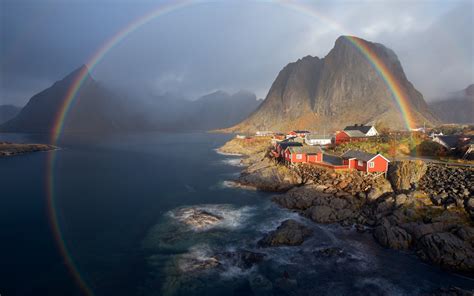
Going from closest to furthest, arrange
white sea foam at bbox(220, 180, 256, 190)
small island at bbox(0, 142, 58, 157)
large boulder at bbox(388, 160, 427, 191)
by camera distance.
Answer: large boulder at bbox(388, 160, 427, 191), white sea foam at bbox(220, 180, 256, 190), small island at bbox(0, 142, 58, 157)

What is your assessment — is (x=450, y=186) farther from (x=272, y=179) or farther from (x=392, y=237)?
(x=272, y=179)

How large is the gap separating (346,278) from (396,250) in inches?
297

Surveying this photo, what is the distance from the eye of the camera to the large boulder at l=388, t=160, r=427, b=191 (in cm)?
3680

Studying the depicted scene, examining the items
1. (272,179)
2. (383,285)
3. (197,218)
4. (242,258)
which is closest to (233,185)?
(272,179)

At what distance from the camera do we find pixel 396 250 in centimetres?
2517

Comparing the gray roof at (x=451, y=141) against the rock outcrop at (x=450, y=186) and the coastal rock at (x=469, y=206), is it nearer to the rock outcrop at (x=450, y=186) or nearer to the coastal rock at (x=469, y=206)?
the rock outcrop at (x=450, y=186)

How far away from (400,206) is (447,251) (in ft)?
28.4

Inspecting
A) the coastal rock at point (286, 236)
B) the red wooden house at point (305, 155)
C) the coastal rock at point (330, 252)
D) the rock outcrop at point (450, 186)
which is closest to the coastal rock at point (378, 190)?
the rock outcrop at point (450, 186)

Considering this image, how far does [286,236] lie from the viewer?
26703 millimetres

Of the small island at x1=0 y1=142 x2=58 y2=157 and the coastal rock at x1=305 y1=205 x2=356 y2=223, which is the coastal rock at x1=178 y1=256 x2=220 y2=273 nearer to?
the coastal rock at x1=305 y1=205 x2=356 y2=223

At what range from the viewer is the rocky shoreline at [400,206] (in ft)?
78.6

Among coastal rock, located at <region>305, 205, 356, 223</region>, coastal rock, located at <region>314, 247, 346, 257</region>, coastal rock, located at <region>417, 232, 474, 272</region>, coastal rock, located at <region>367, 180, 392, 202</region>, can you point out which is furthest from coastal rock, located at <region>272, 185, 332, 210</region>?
coastal rock, located at <region>417, 232, 474, 272</region>

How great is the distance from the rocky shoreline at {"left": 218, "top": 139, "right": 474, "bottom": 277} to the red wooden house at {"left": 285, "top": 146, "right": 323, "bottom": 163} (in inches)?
117

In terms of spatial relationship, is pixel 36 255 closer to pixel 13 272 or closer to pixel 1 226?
pixel 13 272
